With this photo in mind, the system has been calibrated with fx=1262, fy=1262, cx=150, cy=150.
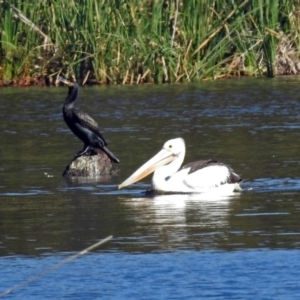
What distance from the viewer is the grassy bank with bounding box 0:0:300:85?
2352cm

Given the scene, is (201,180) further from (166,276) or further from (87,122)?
(166,276)

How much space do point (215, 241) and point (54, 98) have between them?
545 inches

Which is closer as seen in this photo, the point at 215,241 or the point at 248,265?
the point at 248,265

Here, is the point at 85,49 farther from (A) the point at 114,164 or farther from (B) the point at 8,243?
(B) the point at 8,243

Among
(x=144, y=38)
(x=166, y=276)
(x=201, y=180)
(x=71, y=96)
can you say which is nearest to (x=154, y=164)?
(x=201, y=180)

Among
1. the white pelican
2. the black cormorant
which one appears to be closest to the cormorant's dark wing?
the black cormorant

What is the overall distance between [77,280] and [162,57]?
16.3 meters

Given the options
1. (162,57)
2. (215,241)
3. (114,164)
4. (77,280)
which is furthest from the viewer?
(162,57)

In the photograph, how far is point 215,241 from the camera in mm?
8648

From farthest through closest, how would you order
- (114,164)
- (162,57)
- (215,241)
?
(162,57), (114,164), (215,241)

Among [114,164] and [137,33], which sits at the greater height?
[137,33]

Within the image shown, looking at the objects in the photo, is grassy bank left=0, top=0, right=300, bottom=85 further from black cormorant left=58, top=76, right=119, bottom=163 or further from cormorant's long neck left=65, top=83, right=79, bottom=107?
black cormorant left=58, top=76, right=119, bottom=163

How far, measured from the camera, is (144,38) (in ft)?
77.0

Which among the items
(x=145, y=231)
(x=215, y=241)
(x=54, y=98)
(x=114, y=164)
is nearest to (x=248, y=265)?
(x=215, y=241)
